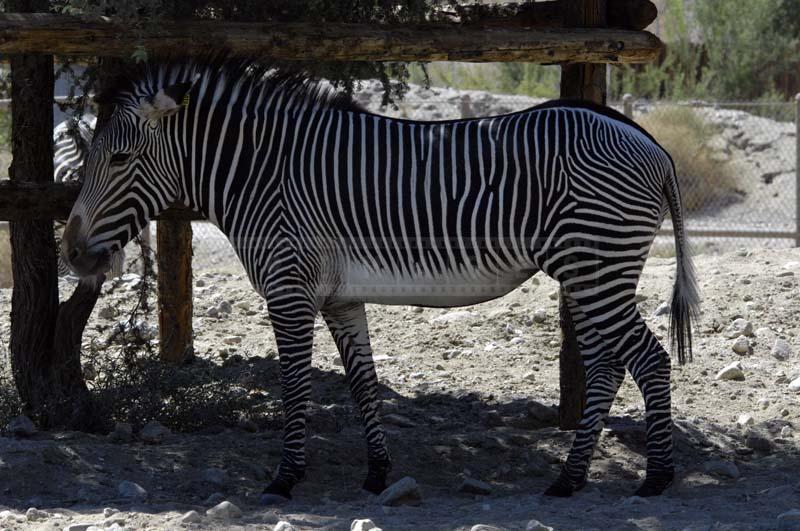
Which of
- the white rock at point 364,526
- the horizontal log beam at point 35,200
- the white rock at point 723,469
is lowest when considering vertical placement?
the white rock at point 723,469

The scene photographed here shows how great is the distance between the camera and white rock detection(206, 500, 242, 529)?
405 centimetres

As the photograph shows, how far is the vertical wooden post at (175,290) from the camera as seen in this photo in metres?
7.39

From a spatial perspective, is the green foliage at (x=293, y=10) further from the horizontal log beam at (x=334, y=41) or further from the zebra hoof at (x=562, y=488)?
the zebra hoof at (x=562, y=488)

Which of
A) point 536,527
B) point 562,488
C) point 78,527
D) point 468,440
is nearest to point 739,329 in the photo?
point 468,440

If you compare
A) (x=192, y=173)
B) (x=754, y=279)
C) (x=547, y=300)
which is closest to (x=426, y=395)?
(x=547, y=300)

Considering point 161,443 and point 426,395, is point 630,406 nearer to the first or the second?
point 426,395

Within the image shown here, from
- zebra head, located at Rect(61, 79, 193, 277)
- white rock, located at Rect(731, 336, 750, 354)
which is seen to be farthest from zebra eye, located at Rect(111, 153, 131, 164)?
white rock, located at Rect(731, 336, 750, 354)

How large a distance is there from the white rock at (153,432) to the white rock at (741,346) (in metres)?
4.28

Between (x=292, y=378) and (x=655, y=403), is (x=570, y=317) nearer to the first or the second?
(x=655, y=403)

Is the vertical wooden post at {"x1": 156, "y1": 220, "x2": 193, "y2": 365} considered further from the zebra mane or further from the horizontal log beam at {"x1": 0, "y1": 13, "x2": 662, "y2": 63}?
the zebra mane

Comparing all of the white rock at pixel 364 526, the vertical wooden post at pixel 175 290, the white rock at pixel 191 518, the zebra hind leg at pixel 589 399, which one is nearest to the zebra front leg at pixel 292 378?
the white rock at pixel 191 518

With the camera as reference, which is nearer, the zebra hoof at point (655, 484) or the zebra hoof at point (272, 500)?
the zebra hoof at point (272, 500)

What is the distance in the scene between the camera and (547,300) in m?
8.73

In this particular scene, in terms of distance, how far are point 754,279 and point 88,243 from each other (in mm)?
5968
